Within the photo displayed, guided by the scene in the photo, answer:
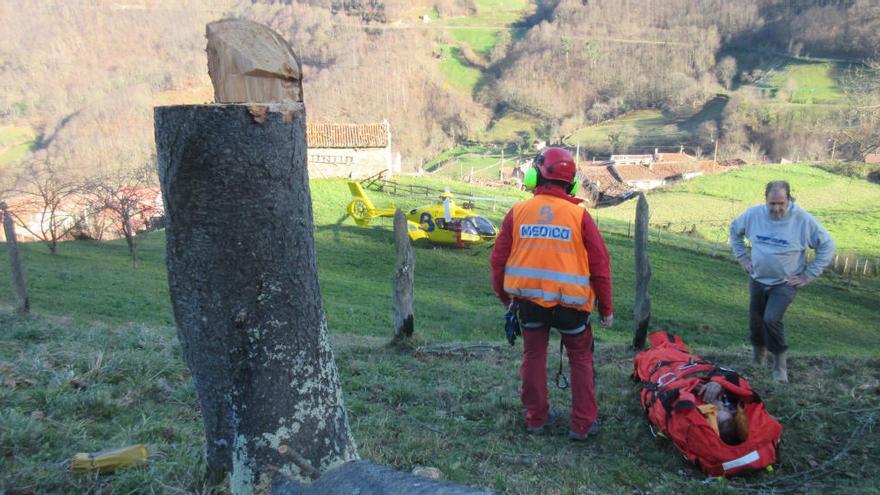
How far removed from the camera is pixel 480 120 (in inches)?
4368

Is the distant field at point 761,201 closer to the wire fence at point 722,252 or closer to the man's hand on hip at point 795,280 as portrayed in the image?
the wire fence at point 722,252

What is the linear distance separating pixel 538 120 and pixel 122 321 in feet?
348

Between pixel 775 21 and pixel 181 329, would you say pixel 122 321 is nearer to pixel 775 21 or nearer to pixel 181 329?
pixel 181 329

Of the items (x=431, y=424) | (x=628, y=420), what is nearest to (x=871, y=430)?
(x=628, y=420)

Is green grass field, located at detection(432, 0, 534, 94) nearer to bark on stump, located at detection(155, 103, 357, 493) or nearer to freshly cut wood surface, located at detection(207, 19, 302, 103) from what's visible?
freshly cut wood surface, located at detection(207, 19, 302, 103)

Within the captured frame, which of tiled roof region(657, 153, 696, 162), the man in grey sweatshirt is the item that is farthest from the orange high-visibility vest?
tiled roof region(657, 153, 696, 162)

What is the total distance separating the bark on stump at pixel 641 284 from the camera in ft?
24.4

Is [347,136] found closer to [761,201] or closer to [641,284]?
[761,201]

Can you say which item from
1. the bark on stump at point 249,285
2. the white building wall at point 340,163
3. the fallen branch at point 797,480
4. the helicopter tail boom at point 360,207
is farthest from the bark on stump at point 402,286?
the white building wall at point 340,163

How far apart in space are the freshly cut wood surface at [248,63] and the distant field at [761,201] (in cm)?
3261

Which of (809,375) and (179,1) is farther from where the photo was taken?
(179,1)

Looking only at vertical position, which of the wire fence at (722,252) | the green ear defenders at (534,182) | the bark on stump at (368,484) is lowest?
the wire fence at (722,252)

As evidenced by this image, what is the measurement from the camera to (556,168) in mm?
4113

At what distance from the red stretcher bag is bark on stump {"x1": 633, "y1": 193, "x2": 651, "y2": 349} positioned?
289 centimetres
